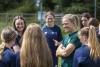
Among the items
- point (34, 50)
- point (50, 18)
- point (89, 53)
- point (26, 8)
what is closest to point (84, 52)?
point (89, 53)

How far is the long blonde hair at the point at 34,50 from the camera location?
5.69 m

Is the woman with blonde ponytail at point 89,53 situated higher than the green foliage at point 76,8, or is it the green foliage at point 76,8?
the woman with blonde ponytail at point 89,53

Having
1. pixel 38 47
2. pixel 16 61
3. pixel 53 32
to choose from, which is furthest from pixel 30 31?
pixel 53 32

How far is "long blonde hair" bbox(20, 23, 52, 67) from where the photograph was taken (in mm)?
5688

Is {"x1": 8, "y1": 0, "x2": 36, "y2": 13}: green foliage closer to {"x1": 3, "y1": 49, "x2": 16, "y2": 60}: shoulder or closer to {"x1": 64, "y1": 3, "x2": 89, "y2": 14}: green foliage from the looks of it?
{"x1": 64, "y1": 3, "x2": 89, "y2": 14}: green foliage

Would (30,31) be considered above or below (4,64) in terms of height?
above

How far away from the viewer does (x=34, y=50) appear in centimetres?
570

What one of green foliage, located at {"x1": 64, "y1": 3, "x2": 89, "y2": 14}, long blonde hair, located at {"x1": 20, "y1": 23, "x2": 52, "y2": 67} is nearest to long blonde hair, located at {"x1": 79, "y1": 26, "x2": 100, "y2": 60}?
long blonde hair, located at {"x1": 20, "y1": 23, "x2": 52, "y2": 67}

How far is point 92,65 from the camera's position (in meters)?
6.28

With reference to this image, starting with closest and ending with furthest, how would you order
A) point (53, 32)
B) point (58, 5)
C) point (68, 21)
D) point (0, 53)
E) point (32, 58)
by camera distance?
point (32, 58) → point (0, 53) → point (68, 21) → point (53, 32) → point (58, 5)

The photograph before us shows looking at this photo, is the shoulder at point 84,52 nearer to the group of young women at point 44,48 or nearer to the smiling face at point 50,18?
the group of young women at point 44,48

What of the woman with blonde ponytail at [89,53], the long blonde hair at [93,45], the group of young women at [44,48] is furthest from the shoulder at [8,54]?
the long blonde hair at [93,45]

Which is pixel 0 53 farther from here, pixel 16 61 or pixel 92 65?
pixel 92 65

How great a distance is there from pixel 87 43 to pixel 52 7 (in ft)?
156
